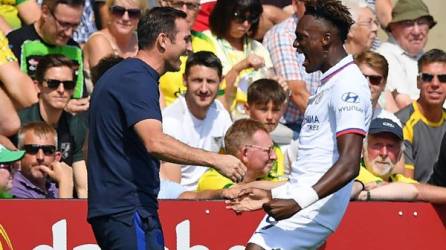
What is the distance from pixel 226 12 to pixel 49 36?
167cm

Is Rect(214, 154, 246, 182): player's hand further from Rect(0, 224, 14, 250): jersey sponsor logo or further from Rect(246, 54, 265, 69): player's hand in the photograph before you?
Rect(246, 54, 265, 69): player's hand

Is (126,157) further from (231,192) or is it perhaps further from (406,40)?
(406,40)

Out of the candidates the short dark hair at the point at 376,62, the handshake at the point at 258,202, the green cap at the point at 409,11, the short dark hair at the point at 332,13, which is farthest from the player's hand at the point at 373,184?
the green cap at the point at 409,11

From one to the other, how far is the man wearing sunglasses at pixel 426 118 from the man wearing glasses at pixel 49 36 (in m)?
2.80

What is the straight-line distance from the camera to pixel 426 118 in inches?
420

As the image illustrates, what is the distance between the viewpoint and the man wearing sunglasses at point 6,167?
849 centimetres

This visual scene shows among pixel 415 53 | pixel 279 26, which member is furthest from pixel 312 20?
pixel 415 53

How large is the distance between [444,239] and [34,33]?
12.2 feet

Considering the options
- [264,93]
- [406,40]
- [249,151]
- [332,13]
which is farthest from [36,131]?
[406,40]

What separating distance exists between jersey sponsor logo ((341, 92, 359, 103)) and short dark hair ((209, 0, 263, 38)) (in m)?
4.17

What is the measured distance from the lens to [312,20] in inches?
274

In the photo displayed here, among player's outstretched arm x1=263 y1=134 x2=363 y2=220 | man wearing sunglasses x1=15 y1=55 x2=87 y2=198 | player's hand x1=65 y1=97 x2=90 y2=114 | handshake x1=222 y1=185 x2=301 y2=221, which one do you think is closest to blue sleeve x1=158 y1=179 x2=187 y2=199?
handshake x1=222 y1=185 x2=301 y2=221

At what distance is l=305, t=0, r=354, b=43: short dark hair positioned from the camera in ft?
22.8

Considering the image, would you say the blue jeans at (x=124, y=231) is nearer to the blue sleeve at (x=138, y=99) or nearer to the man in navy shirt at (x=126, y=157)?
the man in navy shirt at (x=126, y=157)
